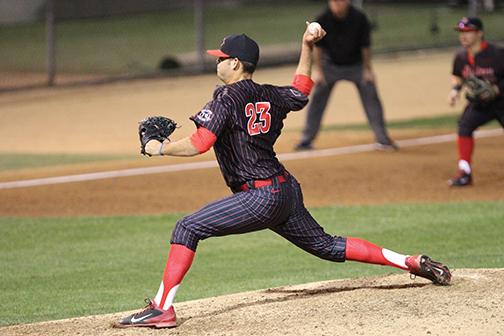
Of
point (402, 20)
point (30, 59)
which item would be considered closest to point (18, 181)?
point (30, 59)

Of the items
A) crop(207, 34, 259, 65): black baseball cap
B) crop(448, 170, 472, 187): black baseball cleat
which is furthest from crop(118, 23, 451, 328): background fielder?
crop(448, 170, 472, 187): black baseball cleat

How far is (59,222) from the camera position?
11.6 meters

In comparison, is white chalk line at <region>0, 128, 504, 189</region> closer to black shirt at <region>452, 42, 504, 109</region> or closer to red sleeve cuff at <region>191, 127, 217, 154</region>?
black shirt at <region>452, 42, 504, 109</region>

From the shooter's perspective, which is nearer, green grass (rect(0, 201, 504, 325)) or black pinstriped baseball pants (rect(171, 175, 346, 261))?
black pinstriped baseball pants (rect(171, 175, 346, 261))

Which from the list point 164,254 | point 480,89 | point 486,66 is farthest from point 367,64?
→ point 164,254

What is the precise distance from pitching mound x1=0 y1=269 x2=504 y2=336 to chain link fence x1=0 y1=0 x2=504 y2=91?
14.9m

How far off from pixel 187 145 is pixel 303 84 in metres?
1.07

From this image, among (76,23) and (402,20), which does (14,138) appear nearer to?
(76,23)

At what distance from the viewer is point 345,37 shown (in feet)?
49.4

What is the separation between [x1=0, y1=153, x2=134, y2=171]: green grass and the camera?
609 inches

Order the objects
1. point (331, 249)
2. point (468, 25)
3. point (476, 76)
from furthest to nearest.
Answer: point (476, 76) < point (468, 25) < point (331, 249)

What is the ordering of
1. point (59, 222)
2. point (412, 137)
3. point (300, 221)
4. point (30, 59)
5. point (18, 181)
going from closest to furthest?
point (300, 221), point (59, 222), point (18, 181), point (412, 137), point (30, 59)

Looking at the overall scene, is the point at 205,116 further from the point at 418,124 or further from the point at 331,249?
the point at 418,124

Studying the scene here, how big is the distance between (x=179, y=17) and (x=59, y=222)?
18814 millimetres
